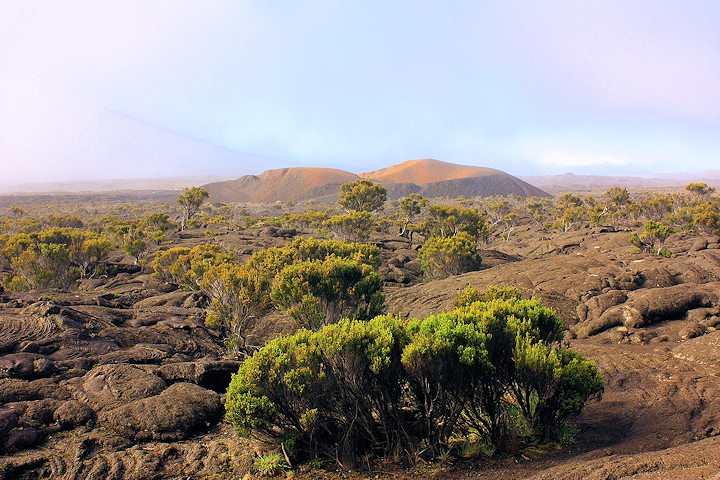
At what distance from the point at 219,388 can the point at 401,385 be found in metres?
6.54

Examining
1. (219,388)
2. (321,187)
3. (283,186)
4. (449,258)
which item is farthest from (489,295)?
(283,186)

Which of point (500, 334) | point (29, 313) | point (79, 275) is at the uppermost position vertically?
point (500, 334)

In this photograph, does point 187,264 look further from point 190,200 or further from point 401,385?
point 190,200

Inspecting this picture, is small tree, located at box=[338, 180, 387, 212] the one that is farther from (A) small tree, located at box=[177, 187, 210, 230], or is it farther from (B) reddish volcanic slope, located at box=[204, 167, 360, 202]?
(B) reddish volcanic slope, located at box=[204, 167, 360, 202]

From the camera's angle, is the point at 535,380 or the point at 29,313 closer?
the point at 535,380

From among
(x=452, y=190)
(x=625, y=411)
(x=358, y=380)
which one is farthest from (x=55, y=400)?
(x=452, y=190)

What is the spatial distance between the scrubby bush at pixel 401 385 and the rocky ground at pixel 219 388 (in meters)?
0.57

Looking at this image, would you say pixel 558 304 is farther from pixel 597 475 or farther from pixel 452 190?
pixel 452 190

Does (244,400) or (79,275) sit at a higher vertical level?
(244,400)

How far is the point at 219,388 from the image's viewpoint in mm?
11219

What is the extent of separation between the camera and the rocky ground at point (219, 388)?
693cm

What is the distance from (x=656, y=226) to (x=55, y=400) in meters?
37.0

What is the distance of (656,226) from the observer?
2838cm

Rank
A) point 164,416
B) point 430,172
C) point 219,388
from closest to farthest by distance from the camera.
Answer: point 164,416 < point 219,388 < point 430,172
